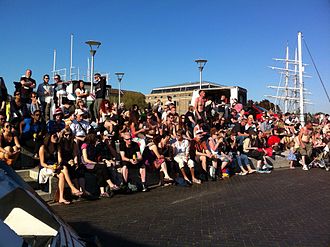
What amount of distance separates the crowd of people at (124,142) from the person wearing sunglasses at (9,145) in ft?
0.08

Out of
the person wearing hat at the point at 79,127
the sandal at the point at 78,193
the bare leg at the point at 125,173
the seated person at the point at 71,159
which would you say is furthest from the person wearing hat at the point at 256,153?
the sandal at the point at 78,193

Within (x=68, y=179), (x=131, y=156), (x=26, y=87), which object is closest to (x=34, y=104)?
(x=26, y=87)

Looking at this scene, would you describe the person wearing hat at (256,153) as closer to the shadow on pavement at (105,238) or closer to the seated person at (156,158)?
the seated person at (156,158)

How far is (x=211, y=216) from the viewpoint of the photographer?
20.9 ft

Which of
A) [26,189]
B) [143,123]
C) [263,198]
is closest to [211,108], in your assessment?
[143,123]

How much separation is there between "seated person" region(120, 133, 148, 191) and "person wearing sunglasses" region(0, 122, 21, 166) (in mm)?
2698

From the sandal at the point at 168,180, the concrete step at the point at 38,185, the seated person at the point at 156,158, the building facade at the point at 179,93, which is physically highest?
the building facade at the point at 179,93

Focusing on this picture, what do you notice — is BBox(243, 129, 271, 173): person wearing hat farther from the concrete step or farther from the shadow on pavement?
the shadow on pavement

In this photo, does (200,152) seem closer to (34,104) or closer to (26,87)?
(34,104)

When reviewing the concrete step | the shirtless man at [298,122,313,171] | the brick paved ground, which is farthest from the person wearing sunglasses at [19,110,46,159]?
the shirtless man at [298,122,313,171]

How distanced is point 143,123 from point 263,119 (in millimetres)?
8005

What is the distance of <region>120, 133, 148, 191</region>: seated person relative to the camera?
355 inches

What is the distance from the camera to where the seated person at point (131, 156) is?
9.00 m

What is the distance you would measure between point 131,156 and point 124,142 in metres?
0.45
